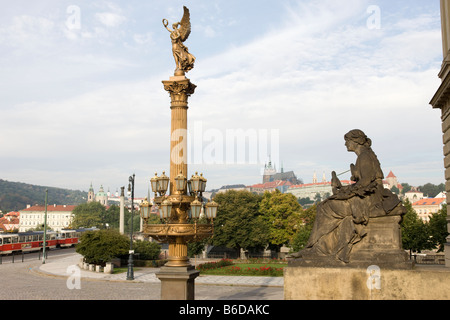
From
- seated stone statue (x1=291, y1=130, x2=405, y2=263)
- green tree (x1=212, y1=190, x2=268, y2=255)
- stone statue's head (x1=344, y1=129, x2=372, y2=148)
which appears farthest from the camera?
green tree (x1=212, y1=190, x2=268, y2=255)

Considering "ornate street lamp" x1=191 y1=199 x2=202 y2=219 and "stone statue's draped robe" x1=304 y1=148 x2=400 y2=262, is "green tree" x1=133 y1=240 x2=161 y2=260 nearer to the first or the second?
"ornate street lamp" x1=191 y1=199 x2=202 y2=219

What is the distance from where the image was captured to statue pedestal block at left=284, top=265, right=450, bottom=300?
793 centimetres

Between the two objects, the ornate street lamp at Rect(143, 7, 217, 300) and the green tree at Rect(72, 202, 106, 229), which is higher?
the ornate street lamp at Rect(143, 7, 217, 300)

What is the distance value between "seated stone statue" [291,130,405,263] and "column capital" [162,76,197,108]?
6.00 meters

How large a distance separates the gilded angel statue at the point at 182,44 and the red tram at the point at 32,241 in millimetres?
50073

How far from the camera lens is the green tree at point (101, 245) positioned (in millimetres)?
35156

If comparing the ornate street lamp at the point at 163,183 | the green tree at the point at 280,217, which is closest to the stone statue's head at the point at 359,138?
the ornate street lamp at the point at 163,183

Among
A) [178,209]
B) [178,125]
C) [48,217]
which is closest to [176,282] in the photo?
[178,209]

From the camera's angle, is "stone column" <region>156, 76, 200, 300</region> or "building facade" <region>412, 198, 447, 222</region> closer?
"stone column" <region>156, 76, 200, 300</region>

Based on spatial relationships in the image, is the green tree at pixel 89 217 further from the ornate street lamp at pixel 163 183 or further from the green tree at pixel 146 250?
the ornate street lamp at pixel 163 183

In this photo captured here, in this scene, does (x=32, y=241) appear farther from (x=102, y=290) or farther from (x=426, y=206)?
(x=426, y=206)

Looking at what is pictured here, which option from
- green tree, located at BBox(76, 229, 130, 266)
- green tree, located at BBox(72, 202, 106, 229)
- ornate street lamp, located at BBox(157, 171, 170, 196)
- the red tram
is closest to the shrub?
green tree, located at BBox(76, 229, 130, 266)
